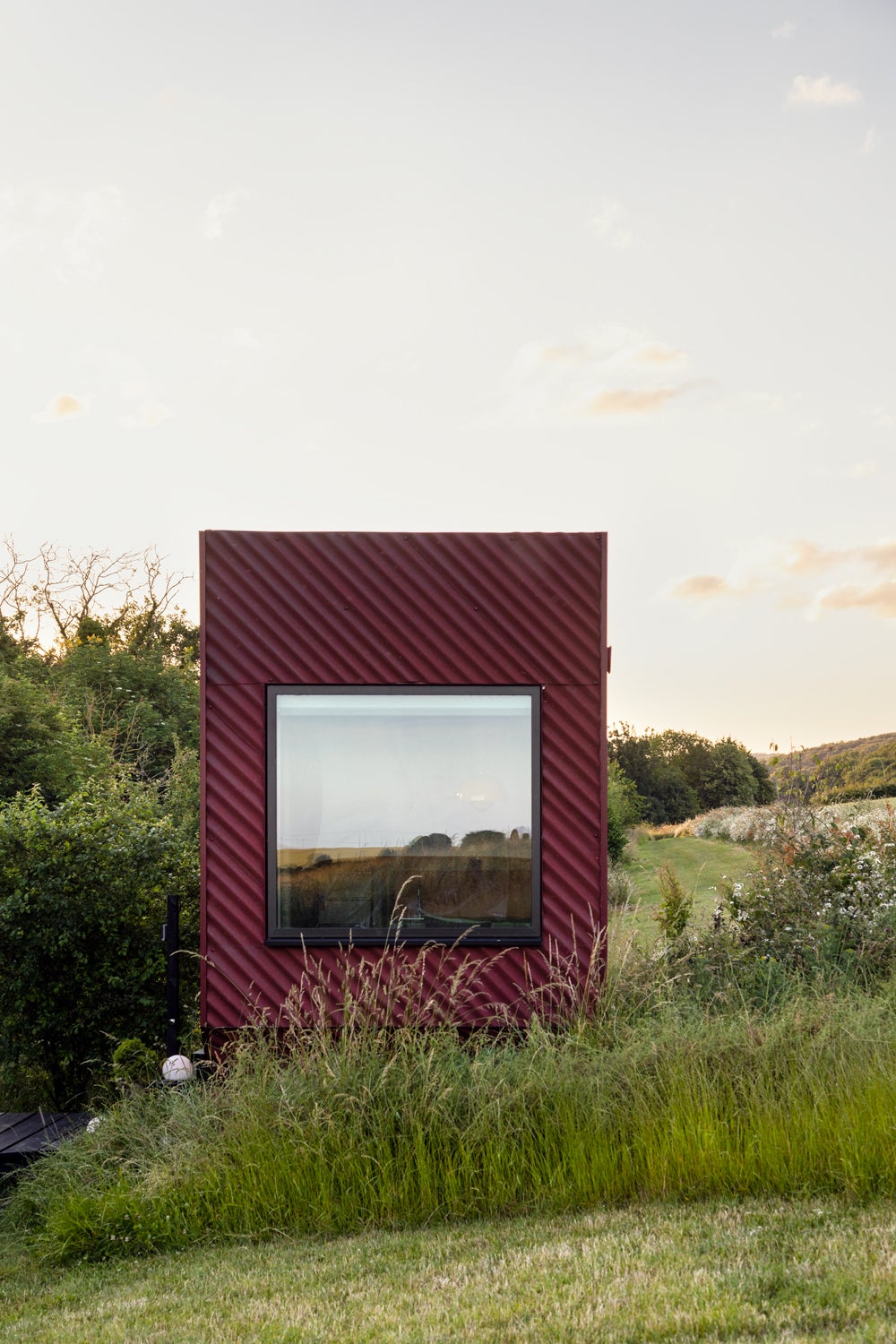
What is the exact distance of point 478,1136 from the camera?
14.9 feet

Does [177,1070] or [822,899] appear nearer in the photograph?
[177,1070]

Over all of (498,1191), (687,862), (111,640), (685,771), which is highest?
(111,640)

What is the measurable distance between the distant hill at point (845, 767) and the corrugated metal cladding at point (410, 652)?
3.71 metres

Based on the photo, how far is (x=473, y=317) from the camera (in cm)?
1034

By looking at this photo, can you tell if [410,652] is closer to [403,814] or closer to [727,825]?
[403,814]

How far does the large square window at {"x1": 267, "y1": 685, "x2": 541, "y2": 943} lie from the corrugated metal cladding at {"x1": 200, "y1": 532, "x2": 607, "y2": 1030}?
0.10m

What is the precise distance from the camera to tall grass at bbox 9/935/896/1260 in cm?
430

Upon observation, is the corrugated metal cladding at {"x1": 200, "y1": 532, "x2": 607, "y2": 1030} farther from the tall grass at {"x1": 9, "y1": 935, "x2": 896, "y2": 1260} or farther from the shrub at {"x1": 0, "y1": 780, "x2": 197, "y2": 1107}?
the shrub at {"x1": 0, "y1": 780, "x2": 197, "y2": 1107}

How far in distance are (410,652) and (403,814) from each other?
3.31 ft

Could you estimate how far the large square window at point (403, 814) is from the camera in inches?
242

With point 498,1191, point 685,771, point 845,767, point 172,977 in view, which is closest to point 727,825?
point 845,767

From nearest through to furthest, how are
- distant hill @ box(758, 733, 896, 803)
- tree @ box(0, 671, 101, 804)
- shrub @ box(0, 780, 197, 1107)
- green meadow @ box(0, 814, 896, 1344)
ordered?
green meadow @ box(0, 814, 896, 1344)
shrub @ box(0, 780, 197, 1107)
distant hill @ box(758, 733, 896, 803)
tree @ box(0, 671, 101, 804)

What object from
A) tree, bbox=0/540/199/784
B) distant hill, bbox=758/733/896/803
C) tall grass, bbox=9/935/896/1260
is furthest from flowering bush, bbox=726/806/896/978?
tree, bbox=0/540/199/784

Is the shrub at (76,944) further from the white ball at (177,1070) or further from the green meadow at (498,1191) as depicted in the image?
the green meadow at (498,1191)
